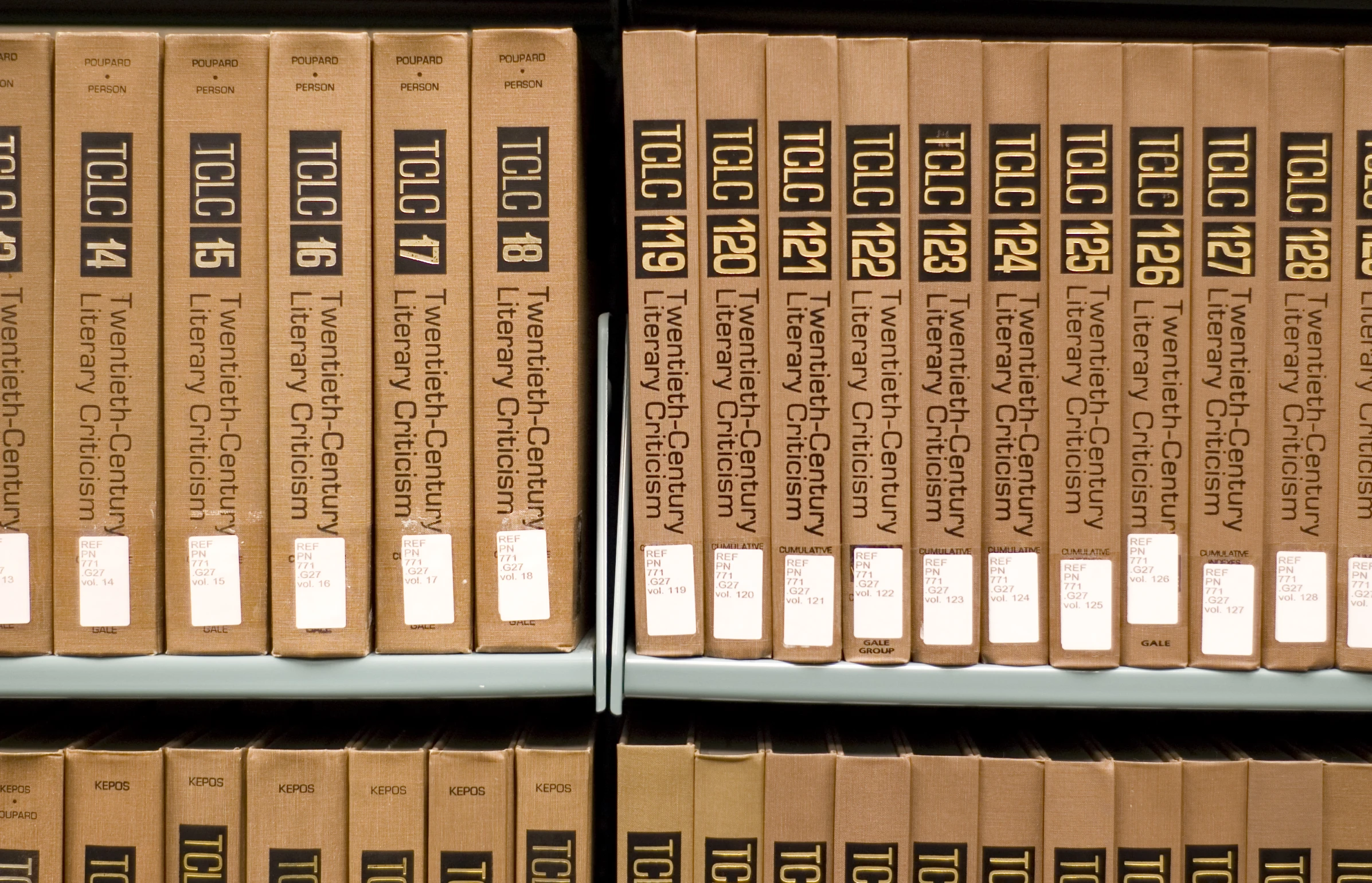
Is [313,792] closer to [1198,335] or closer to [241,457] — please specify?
[241,457]

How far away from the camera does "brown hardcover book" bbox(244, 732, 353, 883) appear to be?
2.45 ft

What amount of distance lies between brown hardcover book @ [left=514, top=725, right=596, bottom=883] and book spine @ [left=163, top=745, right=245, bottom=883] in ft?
0.83

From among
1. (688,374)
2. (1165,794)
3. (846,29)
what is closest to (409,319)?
(688,374)

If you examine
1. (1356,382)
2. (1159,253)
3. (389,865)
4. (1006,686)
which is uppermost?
(1159,253)

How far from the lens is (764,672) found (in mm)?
723

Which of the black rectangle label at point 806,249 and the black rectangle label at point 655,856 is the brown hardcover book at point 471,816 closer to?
the black rectangle label at point 655,856

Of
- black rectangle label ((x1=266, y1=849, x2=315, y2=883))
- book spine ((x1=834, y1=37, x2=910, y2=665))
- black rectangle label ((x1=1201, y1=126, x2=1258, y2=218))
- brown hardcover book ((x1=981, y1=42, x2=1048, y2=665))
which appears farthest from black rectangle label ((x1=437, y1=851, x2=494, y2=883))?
black rectangle label ((x1=1201, y1=126, x2=1258, y2=218))

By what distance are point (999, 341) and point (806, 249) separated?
0.60 feet

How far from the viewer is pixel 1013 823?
2.45 ft

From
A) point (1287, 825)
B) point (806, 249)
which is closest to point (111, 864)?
point (806, 249)

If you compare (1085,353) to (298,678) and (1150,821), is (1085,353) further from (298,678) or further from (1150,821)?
(298,678)

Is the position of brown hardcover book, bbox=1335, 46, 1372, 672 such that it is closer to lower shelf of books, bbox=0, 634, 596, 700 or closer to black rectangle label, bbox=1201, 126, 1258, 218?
black rectangle label, bbox=1201, 126, 1258, 218

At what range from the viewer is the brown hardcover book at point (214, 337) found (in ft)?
2.40

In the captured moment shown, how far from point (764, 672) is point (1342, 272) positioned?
59 centimetres
